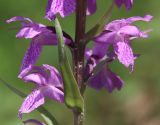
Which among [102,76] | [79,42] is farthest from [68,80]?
[102,76]

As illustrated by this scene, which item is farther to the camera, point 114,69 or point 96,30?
point 114,69

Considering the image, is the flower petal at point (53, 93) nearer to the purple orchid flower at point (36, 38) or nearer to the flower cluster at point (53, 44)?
the flower cluster at point (53, 44)

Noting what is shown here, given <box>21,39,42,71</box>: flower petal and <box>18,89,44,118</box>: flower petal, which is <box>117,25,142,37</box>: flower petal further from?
<box>18,89,44,118</box>: flower petal

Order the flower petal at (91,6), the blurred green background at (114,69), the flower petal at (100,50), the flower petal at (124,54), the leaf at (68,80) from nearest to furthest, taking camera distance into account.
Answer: the leaf at (68,80) → the flower petal at (124,54) → the flower petal at (91,6) → the flower petal at (100,50) → the blurred green background at (114,69)

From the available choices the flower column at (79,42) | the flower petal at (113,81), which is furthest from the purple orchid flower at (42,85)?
the flower petal at (113,81)

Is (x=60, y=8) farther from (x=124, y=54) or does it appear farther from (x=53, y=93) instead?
(x=53, y=93)

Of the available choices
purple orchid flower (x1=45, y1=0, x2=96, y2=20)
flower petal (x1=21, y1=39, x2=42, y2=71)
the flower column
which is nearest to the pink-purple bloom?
purple orchid flower (x1=45, y1=0, x2=96, y2=20)

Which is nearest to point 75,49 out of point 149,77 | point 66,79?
point 66,79

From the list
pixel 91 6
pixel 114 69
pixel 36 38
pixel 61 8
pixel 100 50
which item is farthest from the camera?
pixel 114 69
